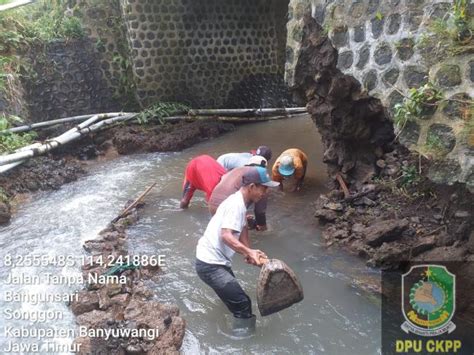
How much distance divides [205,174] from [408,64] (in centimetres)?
291

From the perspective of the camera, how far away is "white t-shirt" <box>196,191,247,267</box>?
12.4 ft

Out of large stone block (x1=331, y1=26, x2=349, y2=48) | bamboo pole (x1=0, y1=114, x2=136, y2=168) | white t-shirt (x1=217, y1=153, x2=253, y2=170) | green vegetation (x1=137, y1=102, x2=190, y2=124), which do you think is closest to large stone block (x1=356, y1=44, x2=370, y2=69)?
large stone block (x1=331, y1=26, x2=349, y2=48)

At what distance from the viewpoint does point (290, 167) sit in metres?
6.86

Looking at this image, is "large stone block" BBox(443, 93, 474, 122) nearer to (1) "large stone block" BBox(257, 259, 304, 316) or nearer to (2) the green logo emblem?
(2) the green logo emblem

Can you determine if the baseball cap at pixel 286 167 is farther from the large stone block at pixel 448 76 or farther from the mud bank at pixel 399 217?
the large stone block at pixel 448 76

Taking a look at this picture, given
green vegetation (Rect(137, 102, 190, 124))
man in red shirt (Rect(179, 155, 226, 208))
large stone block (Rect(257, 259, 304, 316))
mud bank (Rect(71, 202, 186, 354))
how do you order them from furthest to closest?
green vegetation (Rect(137, 102, 190, 124)) → man in red shirt (Rect(179, 155, 226, 208)) → mud bank (Rect(71, 202, 186, 354)) → large stone block (Rect(257, 259, 304, 316))

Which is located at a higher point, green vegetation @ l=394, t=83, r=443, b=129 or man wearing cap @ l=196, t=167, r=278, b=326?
green vegetation @ l=394, t=83, r=443, b=129

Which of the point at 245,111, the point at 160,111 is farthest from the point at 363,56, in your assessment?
the point at 245,111

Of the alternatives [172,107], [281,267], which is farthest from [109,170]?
[281,267]

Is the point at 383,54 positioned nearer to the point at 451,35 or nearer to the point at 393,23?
the point at 393,23

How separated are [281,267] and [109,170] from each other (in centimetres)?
674

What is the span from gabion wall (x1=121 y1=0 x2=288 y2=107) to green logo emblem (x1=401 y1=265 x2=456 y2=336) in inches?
375

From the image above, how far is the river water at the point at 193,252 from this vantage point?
4023 millimetres

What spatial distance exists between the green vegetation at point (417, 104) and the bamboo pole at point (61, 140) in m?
6.67
